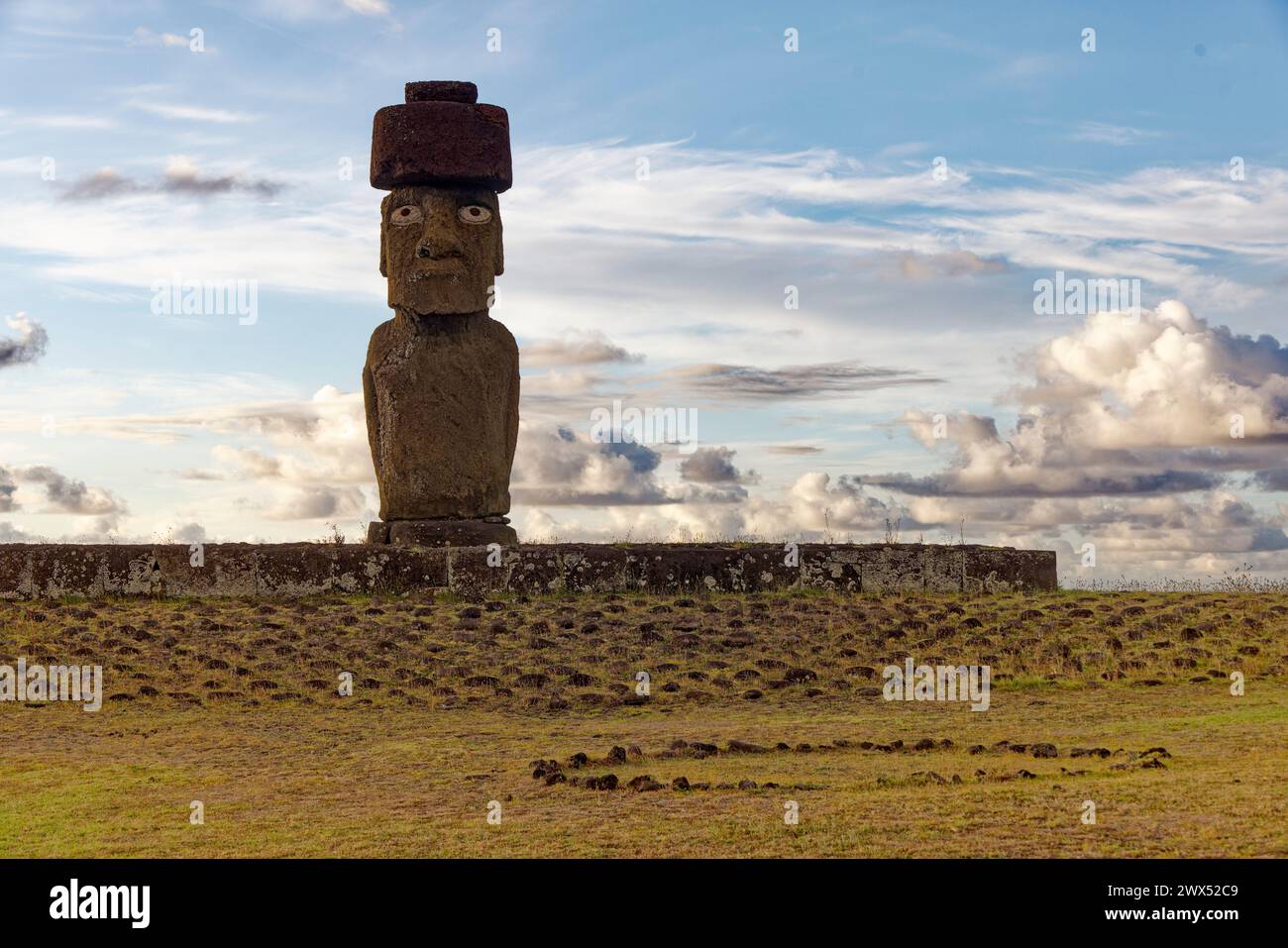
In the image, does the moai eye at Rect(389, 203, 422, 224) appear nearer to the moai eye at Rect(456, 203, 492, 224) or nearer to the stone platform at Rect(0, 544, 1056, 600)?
the moai eye at Rect(456, 203, 492, 224)

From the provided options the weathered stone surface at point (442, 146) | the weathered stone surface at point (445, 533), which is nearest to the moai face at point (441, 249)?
the weathered stone surface at point (442, 146)

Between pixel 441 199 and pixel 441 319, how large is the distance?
1.39m

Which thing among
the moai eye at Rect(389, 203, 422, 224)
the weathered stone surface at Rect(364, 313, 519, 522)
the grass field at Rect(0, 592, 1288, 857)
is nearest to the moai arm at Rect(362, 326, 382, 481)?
the weathered stone surface at Rect(364, 313, 519, 522)

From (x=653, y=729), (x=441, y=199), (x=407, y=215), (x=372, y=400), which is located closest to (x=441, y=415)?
(x=372, y=400)

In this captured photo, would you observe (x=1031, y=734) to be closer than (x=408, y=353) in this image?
Yes

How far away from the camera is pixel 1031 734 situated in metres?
10.5

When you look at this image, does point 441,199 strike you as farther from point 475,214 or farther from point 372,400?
point 372,400

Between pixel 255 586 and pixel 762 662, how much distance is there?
21.0ft

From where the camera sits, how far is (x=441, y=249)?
17.2 m

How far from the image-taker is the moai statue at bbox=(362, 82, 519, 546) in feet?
56.7

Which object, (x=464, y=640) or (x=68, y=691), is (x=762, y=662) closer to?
(x=464, y=640)

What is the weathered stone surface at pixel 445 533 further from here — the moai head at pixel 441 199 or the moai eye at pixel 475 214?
the moai eye at pixel 475 214
